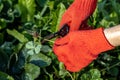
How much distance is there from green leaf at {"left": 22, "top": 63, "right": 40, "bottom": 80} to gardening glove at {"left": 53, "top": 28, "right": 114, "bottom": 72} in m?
0.32

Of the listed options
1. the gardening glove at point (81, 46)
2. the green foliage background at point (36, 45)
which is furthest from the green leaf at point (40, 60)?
the gardening glove at point (81, 46)

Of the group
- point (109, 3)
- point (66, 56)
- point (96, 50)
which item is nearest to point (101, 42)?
point (96, 50)

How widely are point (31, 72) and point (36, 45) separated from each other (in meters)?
0.14

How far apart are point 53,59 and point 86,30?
0.59m

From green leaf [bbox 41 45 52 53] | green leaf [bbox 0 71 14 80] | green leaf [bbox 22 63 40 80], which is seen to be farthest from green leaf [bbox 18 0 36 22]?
green leaf [bbox 0 71 14 80]

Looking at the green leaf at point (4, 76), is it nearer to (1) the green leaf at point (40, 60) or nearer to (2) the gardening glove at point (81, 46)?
(1) the green leaf at point (40, 60)

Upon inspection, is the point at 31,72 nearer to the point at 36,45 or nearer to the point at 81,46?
the point at 36,45

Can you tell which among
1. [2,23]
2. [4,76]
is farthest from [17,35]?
[4,76]

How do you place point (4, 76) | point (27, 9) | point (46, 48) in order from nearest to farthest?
point (4, 76), point (46, 48), point (27, 9)

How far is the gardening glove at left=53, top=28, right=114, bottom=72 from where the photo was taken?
1.92 metres

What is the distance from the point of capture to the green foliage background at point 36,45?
2396 millimetres

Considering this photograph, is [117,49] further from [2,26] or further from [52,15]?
[2,26]

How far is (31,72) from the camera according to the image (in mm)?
2377

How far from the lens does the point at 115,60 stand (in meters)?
2.72
